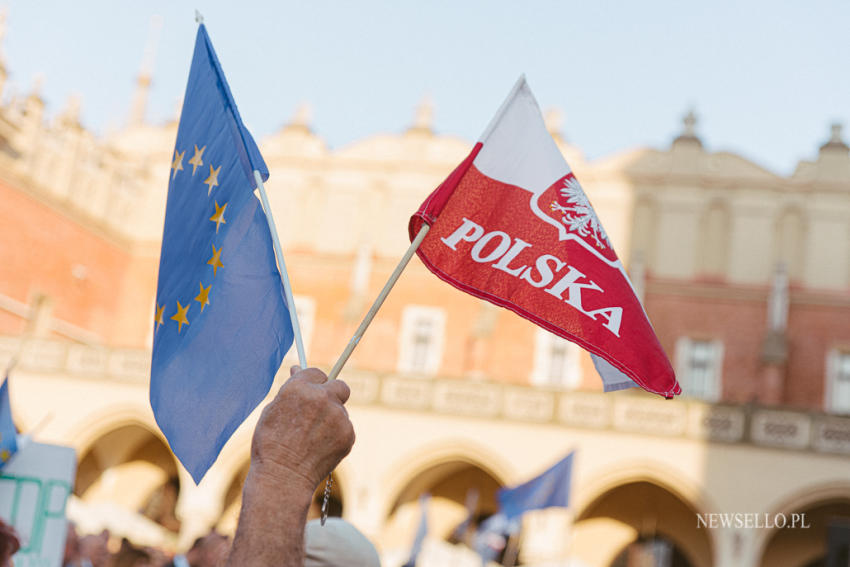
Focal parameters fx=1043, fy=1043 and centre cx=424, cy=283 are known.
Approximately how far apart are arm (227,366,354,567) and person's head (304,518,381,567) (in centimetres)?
44

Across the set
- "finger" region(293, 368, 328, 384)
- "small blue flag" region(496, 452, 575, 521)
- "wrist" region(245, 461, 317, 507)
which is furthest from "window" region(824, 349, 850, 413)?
"wrist" region(245, 461, 317, 507)

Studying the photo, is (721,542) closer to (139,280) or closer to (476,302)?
(476,302)

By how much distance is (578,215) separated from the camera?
130 inches

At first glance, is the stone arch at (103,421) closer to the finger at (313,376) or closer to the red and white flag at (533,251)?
the red and white flag at (533,251)

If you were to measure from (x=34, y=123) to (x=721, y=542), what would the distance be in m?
17.6

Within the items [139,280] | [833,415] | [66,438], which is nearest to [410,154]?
[139,280]

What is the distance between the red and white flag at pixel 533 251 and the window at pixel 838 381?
66.6 feet

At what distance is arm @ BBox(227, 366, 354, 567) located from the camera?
1.64m

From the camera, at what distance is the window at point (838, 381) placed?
71.8 ft

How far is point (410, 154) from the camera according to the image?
2583cm

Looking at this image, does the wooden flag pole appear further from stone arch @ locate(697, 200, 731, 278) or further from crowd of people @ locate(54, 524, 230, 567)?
stone arch @ locate(697, 200, 731, 278)

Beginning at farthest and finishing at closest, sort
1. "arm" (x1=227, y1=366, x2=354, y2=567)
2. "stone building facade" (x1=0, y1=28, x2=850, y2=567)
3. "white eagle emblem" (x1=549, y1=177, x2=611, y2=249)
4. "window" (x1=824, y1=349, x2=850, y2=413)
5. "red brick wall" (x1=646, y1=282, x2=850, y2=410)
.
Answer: "red brick wall" (x1=646, y1=282, x2=850, y2=410), "window" (x1=824, y1=349, x2=850, y2=413), "stone building facade" (x1=0, y1=28, x2=850, y2=567), "white eagle emblem" (x1=549, y1=177, x2=611, y2=249), "arm" (x1=227, y1=366, x2=354, y2=567)

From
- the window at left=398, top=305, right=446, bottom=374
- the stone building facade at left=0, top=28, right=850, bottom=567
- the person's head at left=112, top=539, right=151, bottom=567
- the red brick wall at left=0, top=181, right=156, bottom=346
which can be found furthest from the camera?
the window at left=398, top=305, right=446, bottom=374

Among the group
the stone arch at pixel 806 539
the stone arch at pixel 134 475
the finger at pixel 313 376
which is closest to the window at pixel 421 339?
the stone arch at pixel 134 475
